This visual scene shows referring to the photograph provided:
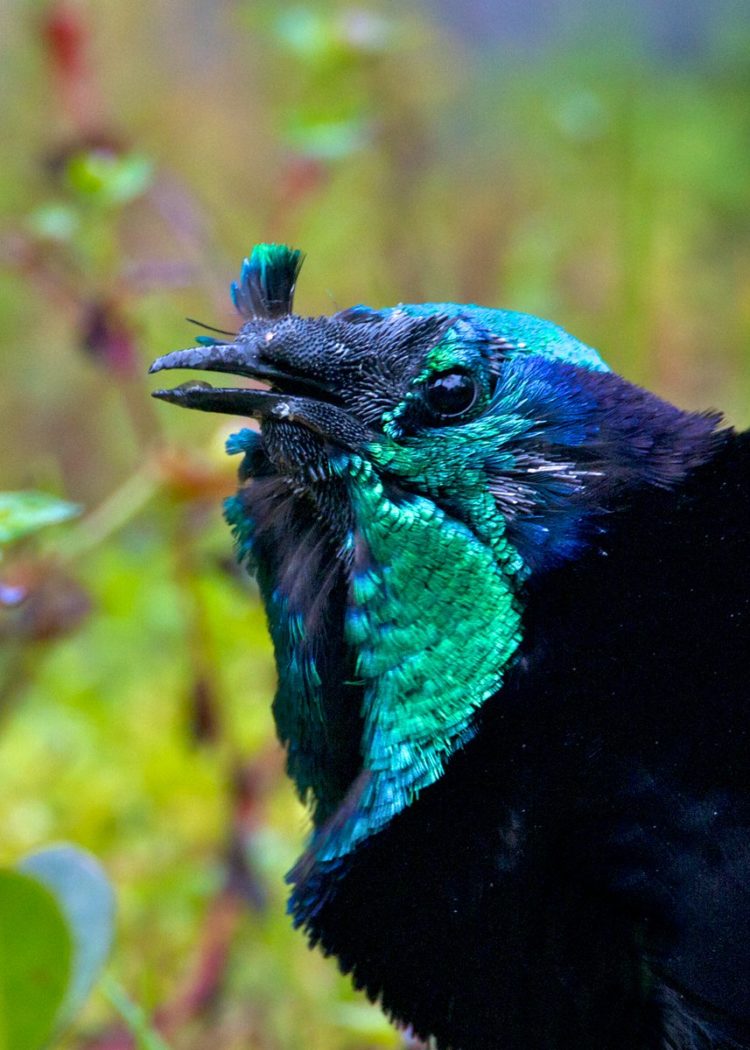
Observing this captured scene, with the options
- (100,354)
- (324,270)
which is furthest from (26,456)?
(100,354)

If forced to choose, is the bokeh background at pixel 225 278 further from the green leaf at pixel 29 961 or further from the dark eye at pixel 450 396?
the dark eye at pixel 450 396

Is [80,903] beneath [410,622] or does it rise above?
beneath

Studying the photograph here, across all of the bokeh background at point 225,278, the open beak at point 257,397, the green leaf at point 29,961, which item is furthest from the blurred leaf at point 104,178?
the green leaf at point 29,961

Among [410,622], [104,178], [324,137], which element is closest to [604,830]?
[410,622]

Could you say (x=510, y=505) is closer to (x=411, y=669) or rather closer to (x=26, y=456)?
(x=411, y=669)

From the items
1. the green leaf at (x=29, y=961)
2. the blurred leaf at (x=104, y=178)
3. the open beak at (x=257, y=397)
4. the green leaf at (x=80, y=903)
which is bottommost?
the green leaf at (x=29, y=961)

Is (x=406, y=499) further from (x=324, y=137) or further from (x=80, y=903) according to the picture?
(x=324, y=137)
